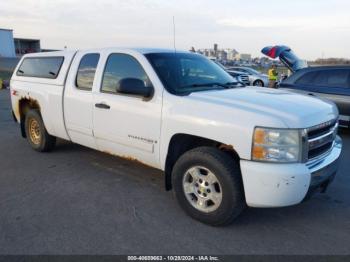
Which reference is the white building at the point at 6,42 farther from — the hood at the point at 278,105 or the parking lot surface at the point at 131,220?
the hood at the point at 278,105

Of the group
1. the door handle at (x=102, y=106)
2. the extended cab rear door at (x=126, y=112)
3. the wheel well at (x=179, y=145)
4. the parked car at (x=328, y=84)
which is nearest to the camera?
the wheel well at (x=179, y=145)

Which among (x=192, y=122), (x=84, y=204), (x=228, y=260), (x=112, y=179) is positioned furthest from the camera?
(x=112, y=179)

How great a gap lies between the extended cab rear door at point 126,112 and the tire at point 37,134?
65.0 inches

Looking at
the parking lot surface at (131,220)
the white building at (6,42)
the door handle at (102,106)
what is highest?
the white building at (6,42)

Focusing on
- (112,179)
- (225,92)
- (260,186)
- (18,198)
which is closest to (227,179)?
(260,186)

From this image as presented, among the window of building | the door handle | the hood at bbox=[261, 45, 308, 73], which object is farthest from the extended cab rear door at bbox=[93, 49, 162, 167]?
the hood at bbox=[261, 45, 308, 73]

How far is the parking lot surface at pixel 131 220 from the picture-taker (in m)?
3.12

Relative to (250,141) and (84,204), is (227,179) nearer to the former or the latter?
(250,141)

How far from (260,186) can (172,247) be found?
98 cm

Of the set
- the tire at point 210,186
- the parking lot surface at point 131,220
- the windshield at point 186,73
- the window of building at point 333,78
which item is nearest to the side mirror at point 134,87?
the windshield at point 186,73

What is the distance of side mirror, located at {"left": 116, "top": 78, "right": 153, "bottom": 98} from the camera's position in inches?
149

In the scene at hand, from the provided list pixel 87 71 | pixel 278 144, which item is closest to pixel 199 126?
pixel 278 144

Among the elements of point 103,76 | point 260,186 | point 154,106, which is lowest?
point 260,186

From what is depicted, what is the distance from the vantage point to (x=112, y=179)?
481 cm
